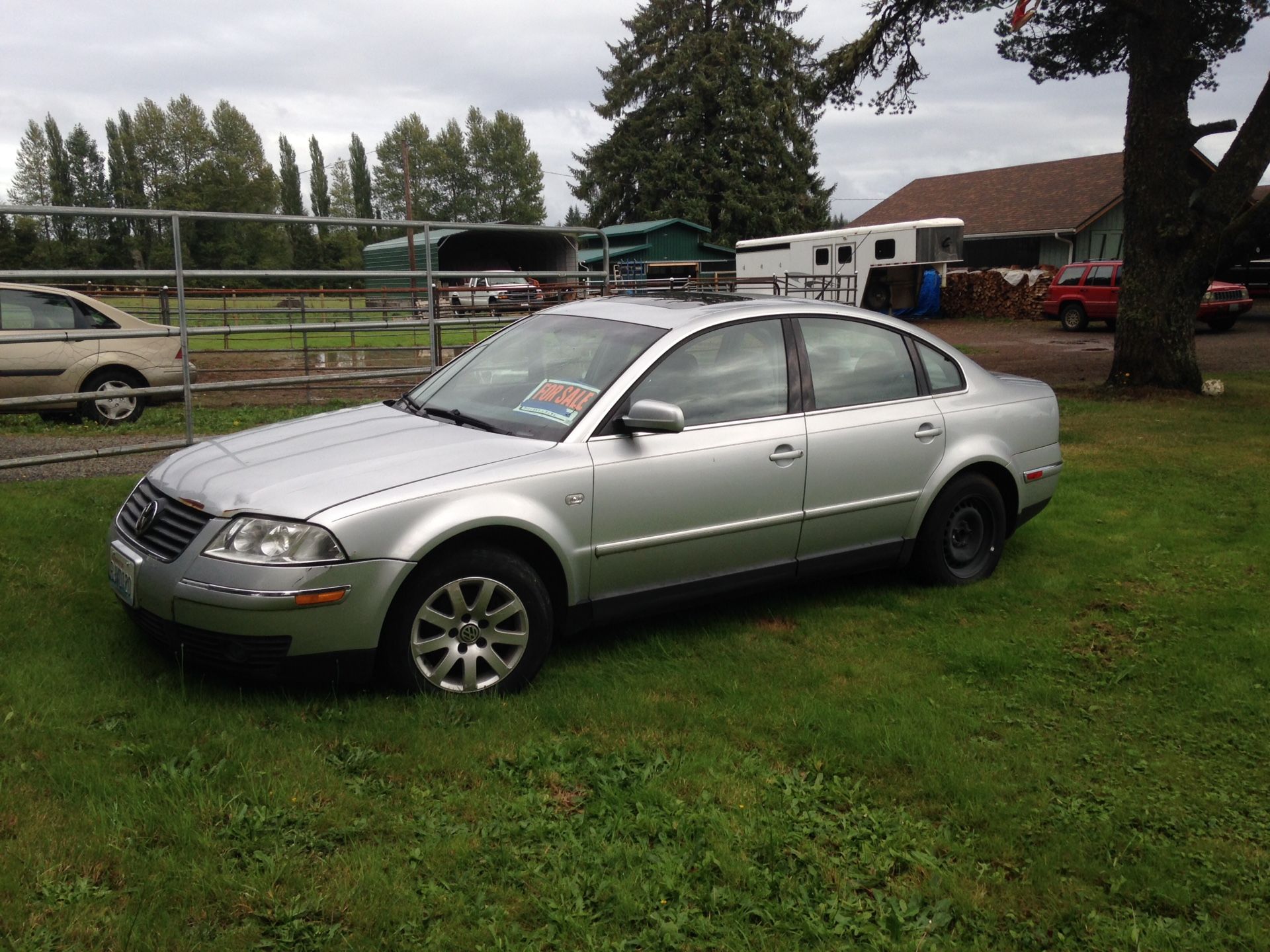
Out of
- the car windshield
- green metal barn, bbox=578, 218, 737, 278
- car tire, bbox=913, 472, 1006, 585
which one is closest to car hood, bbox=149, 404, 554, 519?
the car windshield

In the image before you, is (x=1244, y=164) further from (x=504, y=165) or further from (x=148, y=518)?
(x=504, y=165)

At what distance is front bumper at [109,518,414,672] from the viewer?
3705 millimetres

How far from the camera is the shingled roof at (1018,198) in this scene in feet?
115

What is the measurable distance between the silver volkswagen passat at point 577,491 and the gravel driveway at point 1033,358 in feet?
13.1

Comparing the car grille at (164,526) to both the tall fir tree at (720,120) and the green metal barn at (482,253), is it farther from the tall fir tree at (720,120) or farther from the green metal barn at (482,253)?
the tall fir tree at (720,120)

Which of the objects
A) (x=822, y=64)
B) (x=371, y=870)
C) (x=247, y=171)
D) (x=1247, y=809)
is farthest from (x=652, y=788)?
(x=247, y=171)

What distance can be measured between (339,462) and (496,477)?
0.64 m

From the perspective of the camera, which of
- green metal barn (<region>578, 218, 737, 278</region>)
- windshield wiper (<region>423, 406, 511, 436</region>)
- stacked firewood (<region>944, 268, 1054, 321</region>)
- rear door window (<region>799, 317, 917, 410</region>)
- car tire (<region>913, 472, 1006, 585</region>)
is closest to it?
windshield wiper (<region>423, 406, 511, 436</region>)

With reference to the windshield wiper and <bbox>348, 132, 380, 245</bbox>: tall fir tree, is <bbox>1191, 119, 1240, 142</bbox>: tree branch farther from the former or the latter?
<bbox>348, 132, 380, 245</bbox>: tall fir tree

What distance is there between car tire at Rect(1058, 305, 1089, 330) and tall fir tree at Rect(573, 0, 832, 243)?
19700 millimetres

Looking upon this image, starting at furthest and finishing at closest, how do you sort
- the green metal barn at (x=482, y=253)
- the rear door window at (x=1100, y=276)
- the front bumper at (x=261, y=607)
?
the green metal barn at (x=482, y=253)
the rear door window at (x=1100, y=276)
the front bumper at (x=261, y=607)

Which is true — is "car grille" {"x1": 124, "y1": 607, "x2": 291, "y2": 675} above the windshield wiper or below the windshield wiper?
below

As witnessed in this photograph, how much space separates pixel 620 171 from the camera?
46312mm

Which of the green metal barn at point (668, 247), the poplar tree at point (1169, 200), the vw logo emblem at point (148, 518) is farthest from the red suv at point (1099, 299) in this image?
the vw logo emblem at point (148, 518)
